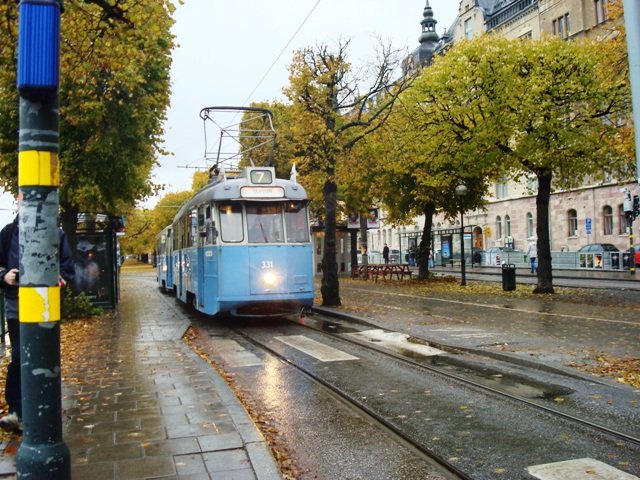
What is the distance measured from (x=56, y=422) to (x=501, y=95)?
1855cm

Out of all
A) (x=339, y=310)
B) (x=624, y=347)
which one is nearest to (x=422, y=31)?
(x=339, y=310)

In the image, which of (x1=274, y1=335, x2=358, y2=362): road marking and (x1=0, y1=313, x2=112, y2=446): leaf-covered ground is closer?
(x1=0, y1=313, x2=112, y2=446): leaf-covered ground

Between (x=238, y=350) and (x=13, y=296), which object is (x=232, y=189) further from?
(x=13, y=296)

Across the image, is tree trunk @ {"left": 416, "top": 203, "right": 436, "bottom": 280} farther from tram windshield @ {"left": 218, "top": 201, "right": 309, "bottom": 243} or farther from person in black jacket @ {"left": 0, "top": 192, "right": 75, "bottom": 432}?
person in black jacket @ {"left": 0, "top": 192, "right": 75, "bottom": 432}

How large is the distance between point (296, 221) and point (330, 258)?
4.21 m

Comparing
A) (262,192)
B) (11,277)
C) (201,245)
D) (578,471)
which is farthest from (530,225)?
(11,277)

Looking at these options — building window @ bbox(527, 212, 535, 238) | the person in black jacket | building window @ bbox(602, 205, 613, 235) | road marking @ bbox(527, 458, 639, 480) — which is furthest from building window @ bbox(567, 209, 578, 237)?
the person in black jacket

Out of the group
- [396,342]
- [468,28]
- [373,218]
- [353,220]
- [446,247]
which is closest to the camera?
[396,342]

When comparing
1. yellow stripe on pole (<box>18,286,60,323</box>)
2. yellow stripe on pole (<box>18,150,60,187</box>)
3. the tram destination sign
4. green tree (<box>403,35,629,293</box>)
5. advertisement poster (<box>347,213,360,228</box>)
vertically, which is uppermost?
green tree (<box>403,35,629,293</box>)

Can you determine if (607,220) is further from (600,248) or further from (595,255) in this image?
(595,255)

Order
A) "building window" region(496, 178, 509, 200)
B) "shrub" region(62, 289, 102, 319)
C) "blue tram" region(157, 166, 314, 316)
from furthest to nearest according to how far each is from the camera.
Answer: "building window" region(496, 178, 509, 200), "shrub" region(62, 289, 102, 319), "blue tram" region(157, 166, 314, 316)

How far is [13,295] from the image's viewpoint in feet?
16.3

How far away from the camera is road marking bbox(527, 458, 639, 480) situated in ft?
14.4

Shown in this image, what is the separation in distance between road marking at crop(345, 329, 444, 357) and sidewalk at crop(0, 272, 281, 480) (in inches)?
137
